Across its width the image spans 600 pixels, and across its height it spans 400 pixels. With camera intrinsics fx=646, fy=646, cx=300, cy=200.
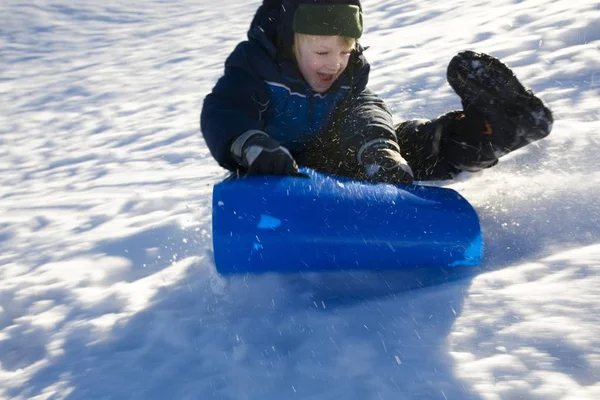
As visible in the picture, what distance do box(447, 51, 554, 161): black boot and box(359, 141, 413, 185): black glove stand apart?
312 millimetres

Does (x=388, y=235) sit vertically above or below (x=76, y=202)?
above

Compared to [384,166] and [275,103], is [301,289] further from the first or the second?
[275,103]

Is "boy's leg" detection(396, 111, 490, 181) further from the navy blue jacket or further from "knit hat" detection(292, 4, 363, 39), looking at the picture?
"knit hat" detection(292, 4, 363, 39)

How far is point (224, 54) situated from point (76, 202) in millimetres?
3859

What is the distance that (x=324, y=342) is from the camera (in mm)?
1478

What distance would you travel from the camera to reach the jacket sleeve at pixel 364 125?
2166mm

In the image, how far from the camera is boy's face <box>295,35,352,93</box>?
6.98ft

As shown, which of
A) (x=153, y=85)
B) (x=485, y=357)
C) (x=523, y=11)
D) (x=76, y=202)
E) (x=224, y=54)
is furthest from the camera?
(x=224, y=54)

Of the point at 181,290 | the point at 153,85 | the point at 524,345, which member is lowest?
the point at 153,85

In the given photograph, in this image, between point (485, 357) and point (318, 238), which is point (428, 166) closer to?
point (318, 238)

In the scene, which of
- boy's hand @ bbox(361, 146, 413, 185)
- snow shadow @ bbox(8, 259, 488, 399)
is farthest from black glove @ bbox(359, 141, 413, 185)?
snow shadow @ bbox(8, 259, 488, 399)

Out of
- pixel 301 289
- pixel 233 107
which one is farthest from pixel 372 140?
pixel 301 289

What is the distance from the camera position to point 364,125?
7.28 ft

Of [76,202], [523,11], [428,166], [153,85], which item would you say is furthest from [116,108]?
[428,166]
